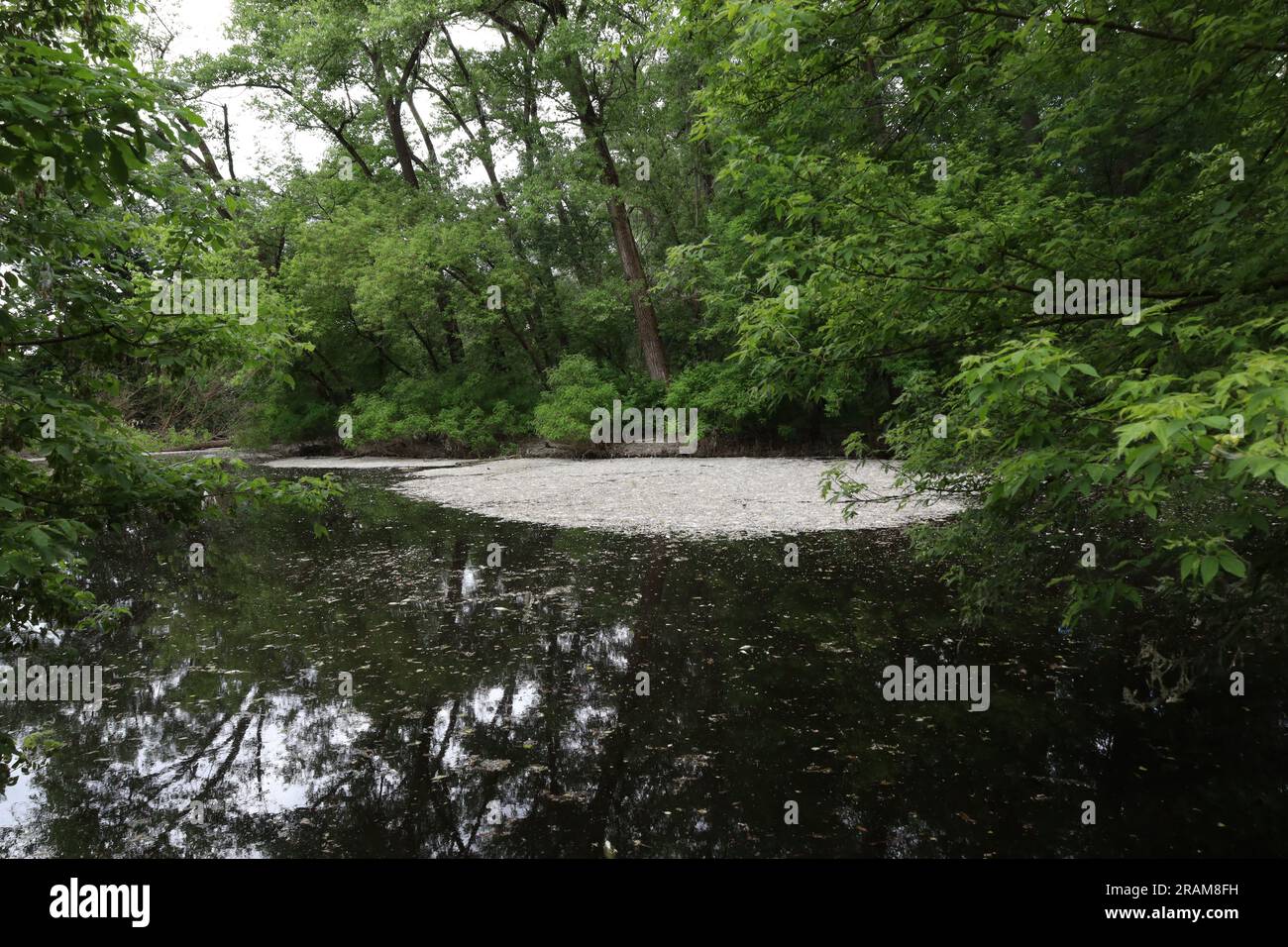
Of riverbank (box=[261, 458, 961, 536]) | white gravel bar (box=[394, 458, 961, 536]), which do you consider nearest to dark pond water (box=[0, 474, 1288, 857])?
riverbank (box=[261, 458, 961, 536])

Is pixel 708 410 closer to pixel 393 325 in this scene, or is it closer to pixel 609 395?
pixel 609 395

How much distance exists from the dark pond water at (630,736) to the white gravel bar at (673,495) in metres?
3.04

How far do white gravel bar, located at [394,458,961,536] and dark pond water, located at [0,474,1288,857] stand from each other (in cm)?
304

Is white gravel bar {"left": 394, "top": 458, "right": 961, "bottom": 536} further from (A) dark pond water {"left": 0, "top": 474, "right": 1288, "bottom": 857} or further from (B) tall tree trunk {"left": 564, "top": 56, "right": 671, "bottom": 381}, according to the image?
(B) tall tree trunk {"left": 564, "top": 56, "right": 671, "bottom": 381}

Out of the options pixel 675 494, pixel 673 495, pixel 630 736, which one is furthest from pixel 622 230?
pixel 630 736

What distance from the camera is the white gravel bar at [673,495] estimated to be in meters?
12.8

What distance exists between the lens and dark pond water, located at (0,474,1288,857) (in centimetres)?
403

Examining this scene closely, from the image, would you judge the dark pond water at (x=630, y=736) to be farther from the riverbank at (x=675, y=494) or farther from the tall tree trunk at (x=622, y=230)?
the tall tree trunk at (x=622, y=230)

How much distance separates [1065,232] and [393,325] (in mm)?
30430

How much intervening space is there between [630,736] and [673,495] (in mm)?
11693

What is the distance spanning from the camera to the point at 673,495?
16797 millimetres

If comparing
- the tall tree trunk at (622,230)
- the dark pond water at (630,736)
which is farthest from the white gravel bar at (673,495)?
the tall tree trunk at (622,230)

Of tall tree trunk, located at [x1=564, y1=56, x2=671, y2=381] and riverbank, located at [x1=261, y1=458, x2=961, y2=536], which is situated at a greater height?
tall tree trunk, located at [x1=564, y1=56, x2=671, y2=381]

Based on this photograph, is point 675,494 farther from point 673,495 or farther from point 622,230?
point 622,230
